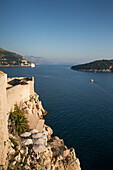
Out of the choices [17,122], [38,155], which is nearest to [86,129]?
[38,155]

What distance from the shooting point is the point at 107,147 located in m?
19.4

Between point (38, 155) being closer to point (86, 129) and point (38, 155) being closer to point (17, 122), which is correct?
point (17, 122)

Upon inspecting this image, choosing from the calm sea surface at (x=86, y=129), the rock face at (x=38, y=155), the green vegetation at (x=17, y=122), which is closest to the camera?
the rock face at (x=38, y=155)

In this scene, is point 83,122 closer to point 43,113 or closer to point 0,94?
point 43,113

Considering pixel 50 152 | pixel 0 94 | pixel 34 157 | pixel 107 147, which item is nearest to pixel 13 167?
pixel 34 157

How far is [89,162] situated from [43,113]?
608 inches

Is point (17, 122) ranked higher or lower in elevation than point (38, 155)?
higher

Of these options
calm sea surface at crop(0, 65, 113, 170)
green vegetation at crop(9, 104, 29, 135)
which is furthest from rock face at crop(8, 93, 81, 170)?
calm sea surface at crop(0, 65, 113, 170)

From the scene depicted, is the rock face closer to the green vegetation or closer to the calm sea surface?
the green vegetation

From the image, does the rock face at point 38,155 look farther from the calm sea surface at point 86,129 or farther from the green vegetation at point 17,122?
the calm sea surface at point 86,129

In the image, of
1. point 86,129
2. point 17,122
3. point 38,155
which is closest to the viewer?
point 38,155

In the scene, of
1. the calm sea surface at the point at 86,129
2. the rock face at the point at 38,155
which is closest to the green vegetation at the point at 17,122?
the rock face at the point at 38,155

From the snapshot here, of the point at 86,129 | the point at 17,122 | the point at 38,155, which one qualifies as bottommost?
the point at 86,129

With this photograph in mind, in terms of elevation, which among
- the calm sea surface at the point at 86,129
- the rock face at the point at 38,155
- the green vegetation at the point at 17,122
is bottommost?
the calm sea surface at the point at 86,129
